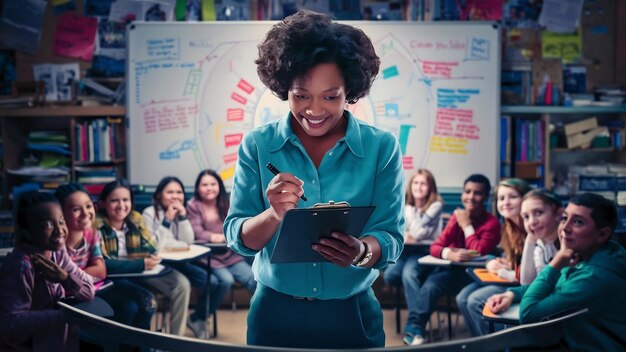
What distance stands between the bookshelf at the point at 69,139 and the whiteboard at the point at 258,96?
0.14 meters

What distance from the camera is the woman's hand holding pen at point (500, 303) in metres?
2.86

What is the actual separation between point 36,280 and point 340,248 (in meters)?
1.78

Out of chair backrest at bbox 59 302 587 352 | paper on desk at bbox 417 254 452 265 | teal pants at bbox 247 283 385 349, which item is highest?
chair backrest at bbox 59 302 587 352

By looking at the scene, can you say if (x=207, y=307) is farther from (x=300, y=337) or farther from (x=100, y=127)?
(x=300, y=337)

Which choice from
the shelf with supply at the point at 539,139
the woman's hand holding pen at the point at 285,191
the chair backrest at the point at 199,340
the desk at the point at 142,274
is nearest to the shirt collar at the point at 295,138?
the woman's hand holding pen at the point at 285,191

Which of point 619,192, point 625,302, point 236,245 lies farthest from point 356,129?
point 619,192

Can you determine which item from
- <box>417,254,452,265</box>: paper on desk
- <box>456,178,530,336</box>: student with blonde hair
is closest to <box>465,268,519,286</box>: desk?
<box>456,178,530,336</box>: student with blonde hair

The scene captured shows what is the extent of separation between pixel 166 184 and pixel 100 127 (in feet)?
3.10

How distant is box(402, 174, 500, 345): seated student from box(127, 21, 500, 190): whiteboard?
0.73m

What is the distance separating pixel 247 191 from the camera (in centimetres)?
136

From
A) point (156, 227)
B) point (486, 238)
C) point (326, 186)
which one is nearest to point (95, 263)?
point (156, 227)

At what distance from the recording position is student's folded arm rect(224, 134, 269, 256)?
53.2 inches

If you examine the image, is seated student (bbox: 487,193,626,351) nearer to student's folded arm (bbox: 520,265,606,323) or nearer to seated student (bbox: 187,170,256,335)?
student's folded arm (bbox: 520,265,606,323)

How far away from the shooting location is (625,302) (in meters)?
2.31
